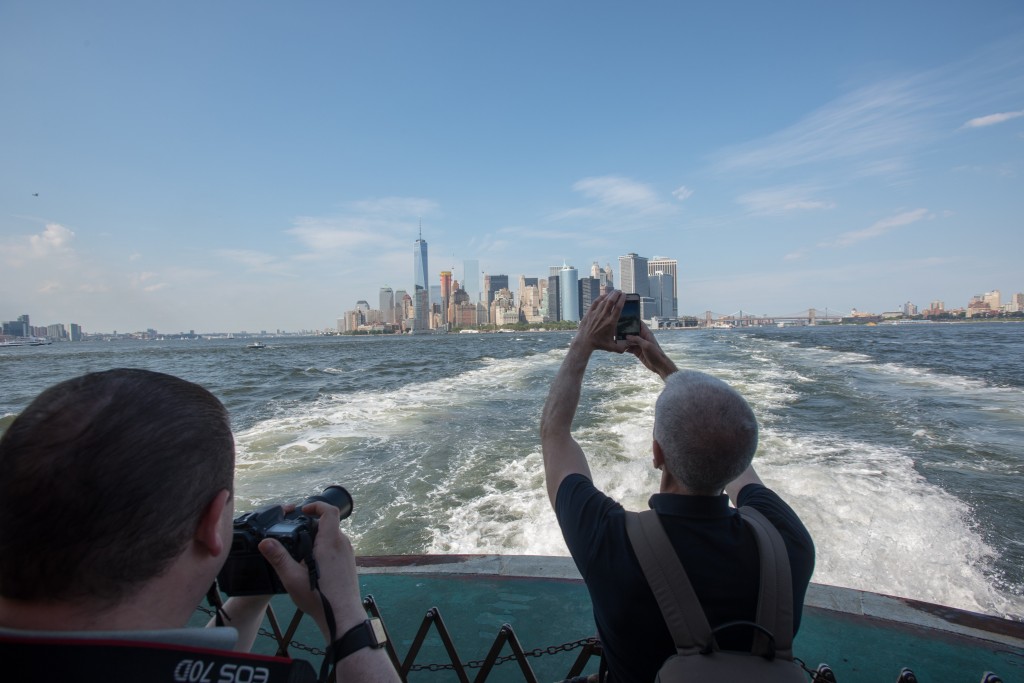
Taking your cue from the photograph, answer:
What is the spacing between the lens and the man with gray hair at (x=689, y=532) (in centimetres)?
127

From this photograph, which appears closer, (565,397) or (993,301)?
(565,397)

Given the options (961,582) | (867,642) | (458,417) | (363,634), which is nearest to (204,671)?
(363,634)

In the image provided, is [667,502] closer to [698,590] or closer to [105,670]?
[698,590]

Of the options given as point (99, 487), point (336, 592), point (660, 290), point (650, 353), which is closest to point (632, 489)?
point (650, 353)

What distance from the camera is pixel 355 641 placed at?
3.63 ft

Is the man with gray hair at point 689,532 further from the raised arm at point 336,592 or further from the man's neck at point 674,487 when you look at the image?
the raised arm at point 336,592

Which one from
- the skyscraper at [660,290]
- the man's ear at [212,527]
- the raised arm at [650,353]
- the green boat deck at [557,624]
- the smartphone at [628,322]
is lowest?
the green boat deck at [557,624]

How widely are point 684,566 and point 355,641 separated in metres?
0.75

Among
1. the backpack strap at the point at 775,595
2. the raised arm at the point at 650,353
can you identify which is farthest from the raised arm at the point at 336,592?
the raised arm at the point at 650,353

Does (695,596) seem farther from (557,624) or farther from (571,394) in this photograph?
(557,624)

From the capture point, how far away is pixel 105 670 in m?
0.70

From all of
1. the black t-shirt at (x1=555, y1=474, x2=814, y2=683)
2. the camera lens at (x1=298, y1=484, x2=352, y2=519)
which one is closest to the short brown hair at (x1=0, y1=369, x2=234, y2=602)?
the camera lens at (x1=298, y1=484, x2=352, y2=519)

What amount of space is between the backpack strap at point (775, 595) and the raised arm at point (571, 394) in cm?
52

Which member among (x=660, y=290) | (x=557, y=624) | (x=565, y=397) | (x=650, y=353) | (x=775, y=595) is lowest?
(x=557, y=624)
